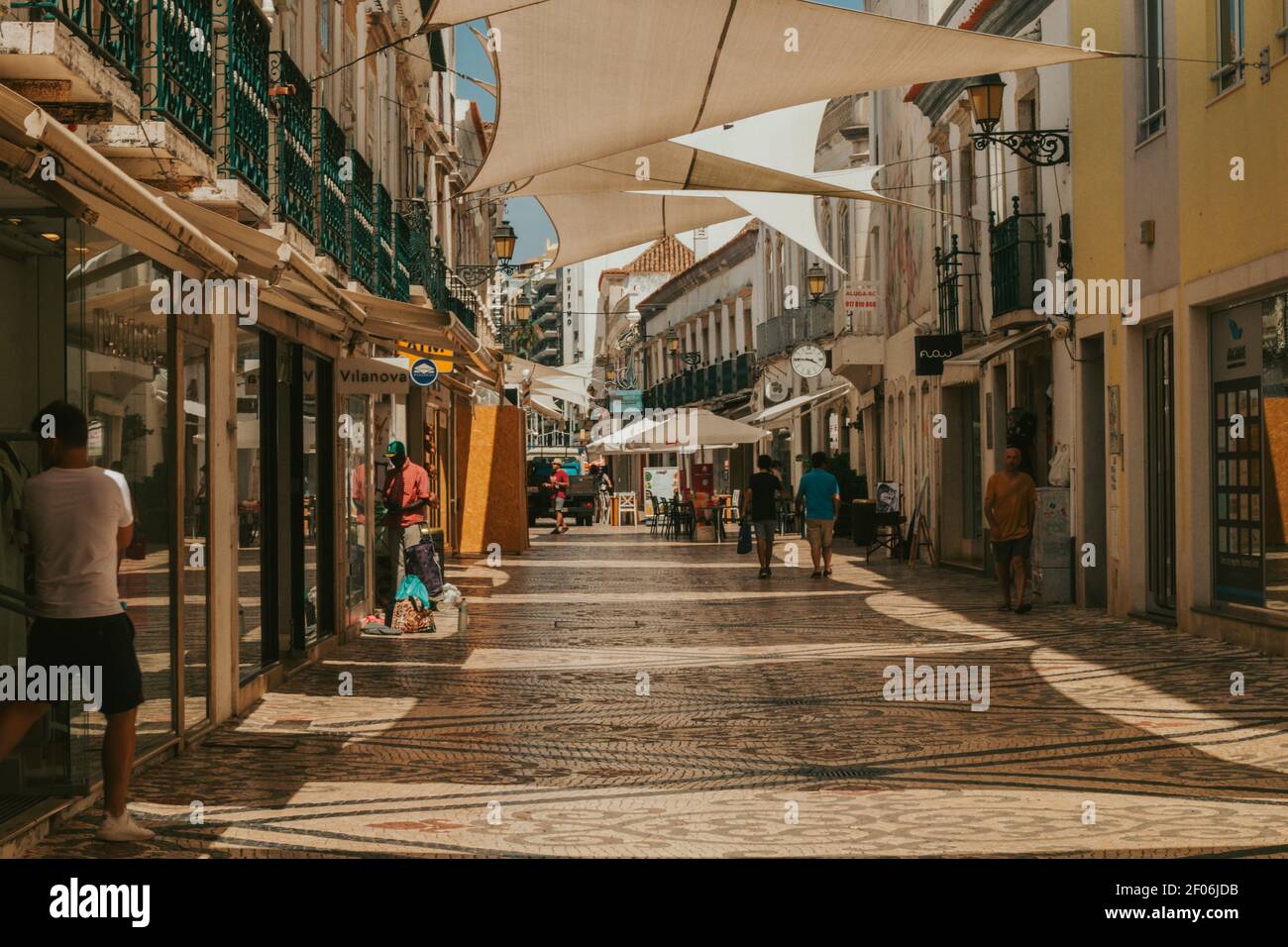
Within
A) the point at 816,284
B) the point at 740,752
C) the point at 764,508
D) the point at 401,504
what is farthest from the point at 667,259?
the point at 740,752

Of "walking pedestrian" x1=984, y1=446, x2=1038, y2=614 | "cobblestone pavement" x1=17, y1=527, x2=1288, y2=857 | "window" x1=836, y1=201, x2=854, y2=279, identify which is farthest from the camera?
"window" x1=836, y1=201, x2=854, y2=279

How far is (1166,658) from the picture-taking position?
42.7 ft

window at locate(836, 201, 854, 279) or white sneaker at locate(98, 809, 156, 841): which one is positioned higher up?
window at locate(836, 201, 854, 279)

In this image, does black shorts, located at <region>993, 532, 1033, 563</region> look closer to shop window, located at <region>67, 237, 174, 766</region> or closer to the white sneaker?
shop window, located at <region>67, 237, 174, 766</region>

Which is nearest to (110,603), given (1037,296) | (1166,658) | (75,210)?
(75,210)

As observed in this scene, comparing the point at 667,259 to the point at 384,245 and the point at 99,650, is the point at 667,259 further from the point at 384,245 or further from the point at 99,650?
the point at 99,650

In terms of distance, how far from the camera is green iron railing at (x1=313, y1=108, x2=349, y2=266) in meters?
15.3

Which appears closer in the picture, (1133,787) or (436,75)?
(1133,787)

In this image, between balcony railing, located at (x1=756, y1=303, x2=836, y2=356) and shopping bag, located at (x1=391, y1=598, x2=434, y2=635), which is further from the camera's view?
balcony railing, located at (x1=756, y1=303, x2=836, y2=356)

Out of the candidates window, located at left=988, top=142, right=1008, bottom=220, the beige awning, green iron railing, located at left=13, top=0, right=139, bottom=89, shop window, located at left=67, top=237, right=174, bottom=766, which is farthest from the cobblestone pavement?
window, located at left=988, top=142, right=1008, bottom=220

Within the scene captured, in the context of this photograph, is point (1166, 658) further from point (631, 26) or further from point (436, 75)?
point (436, 75)

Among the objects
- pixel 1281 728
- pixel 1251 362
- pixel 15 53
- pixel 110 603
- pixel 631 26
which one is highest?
pixel 631 26

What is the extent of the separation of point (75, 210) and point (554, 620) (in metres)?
10.4

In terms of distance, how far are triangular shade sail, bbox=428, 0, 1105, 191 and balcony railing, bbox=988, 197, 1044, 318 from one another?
7.24m
